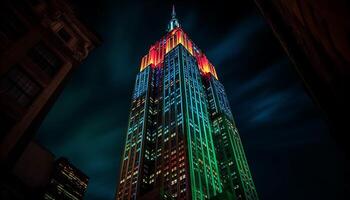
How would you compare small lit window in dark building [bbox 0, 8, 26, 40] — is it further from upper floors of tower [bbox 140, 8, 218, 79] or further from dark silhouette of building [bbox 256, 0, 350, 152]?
upper floors of tower [bbox 140, 8, 218, 79]

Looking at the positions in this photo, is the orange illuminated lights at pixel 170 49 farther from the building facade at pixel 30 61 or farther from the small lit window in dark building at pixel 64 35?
the building facade at pixel 30 61

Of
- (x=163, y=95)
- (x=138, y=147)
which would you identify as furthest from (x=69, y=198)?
(x=163, y=95)

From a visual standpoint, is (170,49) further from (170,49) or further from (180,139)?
(180,139)

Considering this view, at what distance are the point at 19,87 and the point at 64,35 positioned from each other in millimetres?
10052

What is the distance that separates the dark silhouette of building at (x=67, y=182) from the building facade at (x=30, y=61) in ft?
234

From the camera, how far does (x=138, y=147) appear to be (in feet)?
413

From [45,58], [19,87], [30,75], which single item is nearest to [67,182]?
[45,58]

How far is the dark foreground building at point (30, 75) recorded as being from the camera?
18.6 m

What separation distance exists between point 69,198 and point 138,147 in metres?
43.3

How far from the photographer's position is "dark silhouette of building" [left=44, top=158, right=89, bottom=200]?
287 feet

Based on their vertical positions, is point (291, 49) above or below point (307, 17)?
above

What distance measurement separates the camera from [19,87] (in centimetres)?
2095

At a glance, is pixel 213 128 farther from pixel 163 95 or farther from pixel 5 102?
pixel 5 102

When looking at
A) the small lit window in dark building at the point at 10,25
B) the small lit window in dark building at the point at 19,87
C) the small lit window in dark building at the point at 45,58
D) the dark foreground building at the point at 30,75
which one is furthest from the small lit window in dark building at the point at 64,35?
the small lit window in dark building at the point at 19,87
